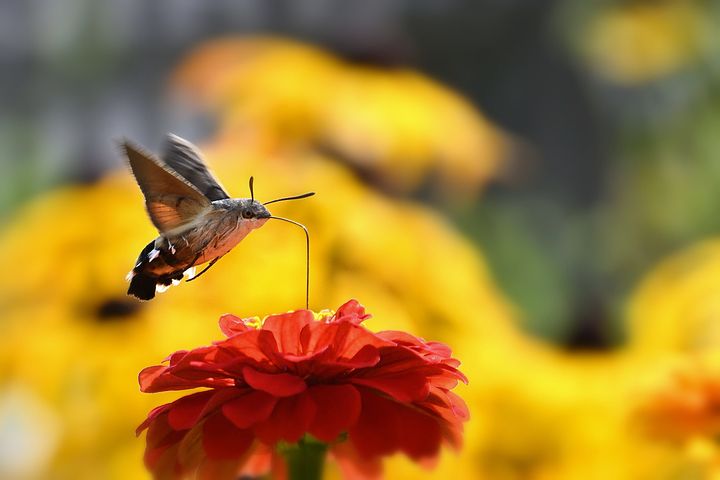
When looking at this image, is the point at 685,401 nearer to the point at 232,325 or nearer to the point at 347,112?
the point at 232,325

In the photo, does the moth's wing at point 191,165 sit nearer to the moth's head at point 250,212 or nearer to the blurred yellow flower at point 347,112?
the moth's head at point 250,212

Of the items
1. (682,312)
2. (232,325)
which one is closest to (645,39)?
(682,312)

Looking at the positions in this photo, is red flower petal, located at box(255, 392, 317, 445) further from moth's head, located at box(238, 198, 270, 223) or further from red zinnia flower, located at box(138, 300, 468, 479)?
moth's head, located at box(238, 198, 270, 223)

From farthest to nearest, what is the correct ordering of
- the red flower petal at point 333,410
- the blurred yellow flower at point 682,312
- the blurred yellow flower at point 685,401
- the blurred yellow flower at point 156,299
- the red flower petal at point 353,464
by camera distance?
the blurred yellow flower at point 682,312 < the blurred yellow flower at point 156,299 < the blurred yellow flower at point 685,401 < the red flower petal at point 353,464 < the red flower petal at point 333,410

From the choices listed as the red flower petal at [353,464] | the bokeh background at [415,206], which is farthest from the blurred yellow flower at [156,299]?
the red flower petal at [353,464]

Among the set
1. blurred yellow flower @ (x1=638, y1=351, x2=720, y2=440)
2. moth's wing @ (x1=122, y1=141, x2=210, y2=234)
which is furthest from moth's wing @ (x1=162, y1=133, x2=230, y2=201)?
blurred yellow flower @ (x1=638, y1=351, x2=720, y2=440)
